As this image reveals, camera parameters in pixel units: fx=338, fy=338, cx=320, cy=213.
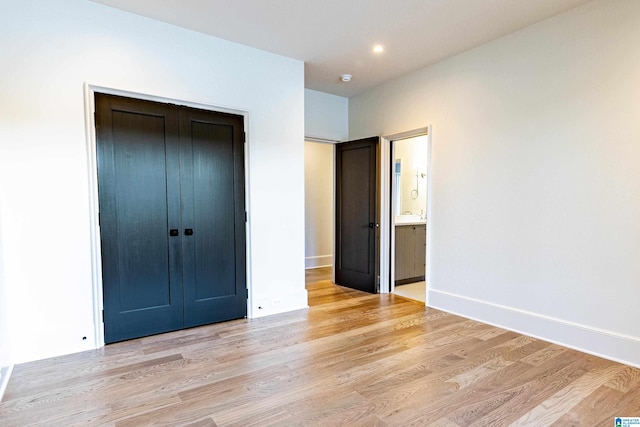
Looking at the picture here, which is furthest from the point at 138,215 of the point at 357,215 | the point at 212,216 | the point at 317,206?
the point at 317,206

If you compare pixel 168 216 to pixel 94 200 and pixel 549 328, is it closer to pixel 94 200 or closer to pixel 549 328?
pixel 94 200

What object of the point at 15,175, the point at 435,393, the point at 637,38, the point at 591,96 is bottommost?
the point at 435,393

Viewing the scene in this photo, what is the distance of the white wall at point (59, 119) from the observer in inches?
97.2

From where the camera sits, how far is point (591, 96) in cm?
269

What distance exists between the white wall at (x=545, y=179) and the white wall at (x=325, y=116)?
1.34 meters

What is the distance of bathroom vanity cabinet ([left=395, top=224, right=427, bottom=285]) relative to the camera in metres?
4.95

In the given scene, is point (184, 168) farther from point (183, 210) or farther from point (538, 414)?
point (538, 414)

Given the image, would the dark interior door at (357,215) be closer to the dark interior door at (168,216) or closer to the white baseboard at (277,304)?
the white baseboard at (277,304)

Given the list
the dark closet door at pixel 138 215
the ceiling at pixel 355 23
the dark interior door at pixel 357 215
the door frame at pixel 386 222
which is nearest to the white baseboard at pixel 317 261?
the dark interior door at pixel 357 215

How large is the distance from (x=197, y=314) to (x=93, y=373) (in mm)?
992

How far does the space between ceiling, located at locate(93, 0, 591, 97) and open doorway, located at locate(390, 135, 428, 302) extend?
4.29ft

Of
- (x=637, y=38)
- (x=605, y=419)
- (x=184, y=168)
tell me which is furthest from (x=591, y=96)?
(x=184, y=168)

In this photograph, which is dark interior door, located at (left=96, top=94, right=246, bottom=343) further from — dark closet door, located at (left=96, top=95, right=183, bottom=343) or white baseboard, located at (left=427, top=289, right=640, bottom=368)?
white baseboard, located at (left=427, top=289, right=640, bottom=368)

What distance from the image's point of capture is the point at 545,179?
2.97 metres
